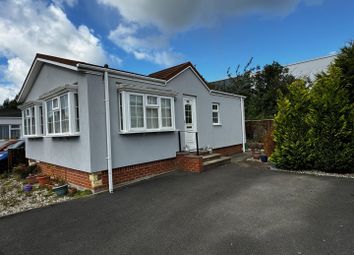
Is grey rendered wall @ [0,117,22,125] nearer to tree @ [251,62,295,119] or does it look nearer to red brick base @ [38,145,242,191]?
red brick base @ [38,145,242,191]

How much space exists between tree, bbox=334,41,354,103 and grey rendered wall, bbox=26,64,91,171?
892cm

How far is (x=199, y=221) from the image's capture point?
13.2 feet

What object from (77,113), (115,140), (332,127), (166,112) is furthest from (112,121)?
(332,127)

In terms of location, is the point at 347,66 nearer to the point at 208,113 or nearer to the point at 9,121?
the point at 208,113

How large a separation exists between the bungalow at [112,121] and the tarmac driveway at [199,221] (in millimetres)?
1183

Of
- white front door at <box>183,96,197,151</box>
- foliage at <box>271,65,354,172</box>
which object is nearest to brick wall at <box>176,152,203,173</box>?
white front door at <box>183,96,197,151</box>

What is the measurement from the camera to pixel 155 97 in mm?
8070

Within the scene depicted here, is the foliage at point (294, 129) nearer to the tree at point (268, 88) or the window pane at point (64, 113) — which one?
the window pane at point (64, 113)

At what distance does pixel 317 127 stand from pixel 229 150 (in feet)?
18.3

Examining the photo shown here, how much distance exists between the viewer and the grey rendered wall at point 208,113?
31.3ft

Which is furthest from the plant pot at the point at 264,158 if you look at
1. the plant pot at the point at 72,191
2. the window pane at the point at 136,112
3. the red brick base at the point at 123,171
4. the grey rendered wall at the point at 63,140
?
the plant pot at the point at 72,191

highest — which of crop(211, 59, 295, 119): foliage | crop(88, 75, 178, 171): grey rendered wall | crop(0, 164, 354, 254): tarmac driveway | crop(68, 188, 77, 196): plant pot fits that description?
crop(211, 59, 295, 119): foliage

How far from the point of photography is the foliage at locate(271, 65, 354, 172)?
7.07m

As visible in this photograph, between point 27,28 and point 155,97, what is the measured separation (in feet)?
22.5
